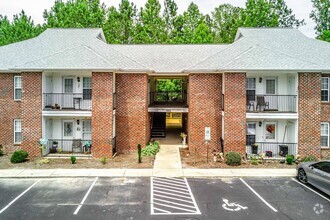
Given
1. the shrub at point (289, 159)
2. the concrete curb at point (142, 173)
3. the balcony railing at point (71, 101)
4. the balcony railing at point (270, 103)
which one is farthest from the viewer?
the balcony railing at point (71, 101)

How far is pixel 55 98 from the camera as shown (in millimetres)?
19672

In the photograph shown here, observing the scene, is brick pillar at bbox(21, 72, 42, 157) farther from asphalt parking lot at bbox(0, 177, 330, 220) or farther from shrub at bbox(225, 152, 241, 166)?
shrub at bbox(225, 152, 241, 166)

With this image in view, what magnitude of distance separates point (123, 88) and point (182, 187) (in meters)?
9.49

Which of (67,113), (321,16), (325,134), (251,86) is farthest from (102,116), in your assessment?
(321,16)

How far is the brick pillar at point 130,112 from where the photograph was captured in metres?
20.0

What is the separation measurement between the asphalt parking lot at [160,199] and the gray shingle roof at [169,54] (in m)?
7.48

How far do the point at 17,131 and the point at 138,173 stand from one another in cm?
1061

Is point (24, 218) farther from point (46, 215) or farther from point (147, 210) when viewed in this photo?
point (147, 210)

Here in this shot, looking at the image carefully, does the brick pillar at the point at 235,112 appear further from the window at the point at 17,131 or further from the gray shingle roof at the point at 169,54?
the window at the point at 17,131

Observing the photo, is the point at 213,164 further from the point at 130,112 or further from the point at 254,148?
the point at 130,112

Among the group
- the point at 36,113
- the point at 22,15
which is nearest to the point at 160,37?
the point at 22,15

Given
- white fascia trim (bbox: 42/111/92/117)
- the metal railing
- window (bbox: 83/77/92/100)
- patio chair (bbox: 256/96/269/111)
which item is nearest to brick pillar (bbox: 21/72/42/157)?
white fascia trim (bbox: 42/111/92/117)

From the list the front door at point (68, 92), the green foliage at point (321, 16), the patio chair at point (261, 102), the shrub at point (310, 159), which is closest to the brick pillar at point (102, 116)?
the front door at point (68, 92)

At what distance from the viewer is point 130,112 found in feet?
66.0
